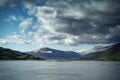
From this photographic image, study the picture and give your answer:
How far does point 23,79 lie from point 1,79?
11536mm

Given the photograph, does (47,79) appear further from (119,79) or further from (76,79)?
(119,79)

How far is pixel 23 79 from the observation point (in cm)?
8750

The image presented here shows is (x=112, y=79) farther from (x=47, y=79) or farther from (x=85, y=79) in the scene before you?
(x=47, y=79)

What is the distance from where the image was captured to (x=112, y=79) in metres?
86.9

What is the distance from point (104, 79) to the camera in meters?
87.8

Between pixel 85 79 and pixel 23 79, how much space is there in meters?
31.9

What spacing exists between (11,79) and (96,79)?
43.7 metres

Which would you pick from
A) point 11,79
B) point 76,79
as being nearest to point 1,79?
point 11,79

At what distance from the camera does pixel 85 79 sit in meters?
89.1

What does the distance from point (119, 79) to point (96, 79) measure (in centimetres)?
1131

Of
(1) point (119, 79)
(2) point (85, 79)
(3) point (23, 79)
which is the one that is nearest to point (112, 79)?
(1) point (119, 79)

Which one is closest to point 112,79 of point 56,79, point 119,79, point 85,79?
point 119,79

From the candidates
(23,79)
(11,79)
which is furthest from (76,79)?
(11,79)

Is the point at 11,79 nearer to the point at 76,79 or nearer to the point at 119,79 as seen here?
the point at 76,79
